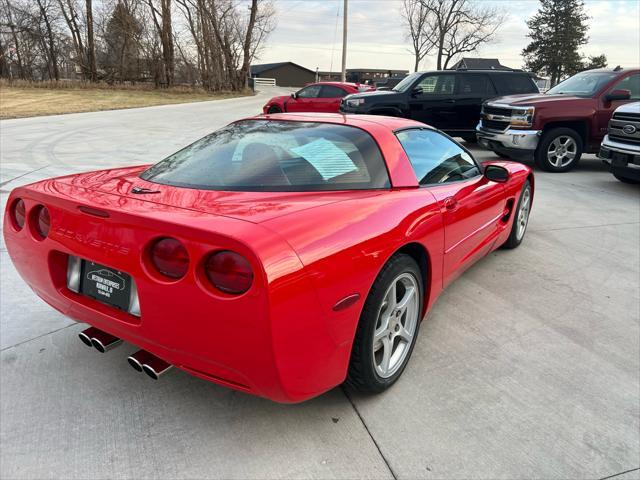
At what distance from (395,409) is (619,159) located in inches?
262

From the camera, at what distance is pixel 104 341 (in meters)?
2.23

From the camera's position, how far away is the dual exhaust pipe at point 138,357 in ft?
6.51

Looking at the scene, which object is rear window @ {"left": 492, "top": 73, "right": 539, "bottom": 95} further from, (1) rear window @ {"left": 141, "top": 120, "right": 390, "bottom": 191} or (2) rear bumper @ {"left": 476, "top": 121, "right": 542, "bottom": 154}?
(1) rear window @ {"left": 141, "top": 120, "right": 390, "bottom": 191}

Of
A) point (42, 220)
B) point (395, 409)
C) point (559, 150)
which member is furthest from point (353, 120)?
point (559, 150)

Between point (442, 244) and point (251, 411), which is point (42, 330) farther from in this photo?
point (442, 244)

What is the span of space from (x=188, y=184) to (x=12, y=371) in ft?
4.53

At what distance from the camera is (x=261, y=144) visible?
2648 mm

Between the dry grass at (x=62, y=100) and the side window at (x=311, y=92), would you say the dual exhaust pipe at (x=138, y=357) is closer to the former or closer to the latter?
Result: the side window at (x=311, y=92)

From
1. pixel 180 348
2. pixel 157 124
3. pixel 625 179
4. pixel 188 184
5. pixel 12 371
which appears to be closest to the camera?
pixel 180 348

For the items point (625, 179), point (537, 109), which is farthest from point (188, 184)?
point (625, 179)

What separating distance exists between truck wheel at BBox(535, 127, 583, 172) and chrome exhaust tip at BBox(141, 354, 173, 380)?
8.20m

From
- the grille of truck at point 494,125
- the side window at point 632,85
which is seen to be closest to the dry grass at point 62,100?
the grille of truck at point 494,125

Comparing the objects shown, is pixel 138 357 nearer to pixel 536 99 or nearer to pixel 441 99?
pixel 536 99

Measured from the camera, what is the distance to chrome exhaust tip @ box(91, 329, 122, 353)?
7.20 feet
